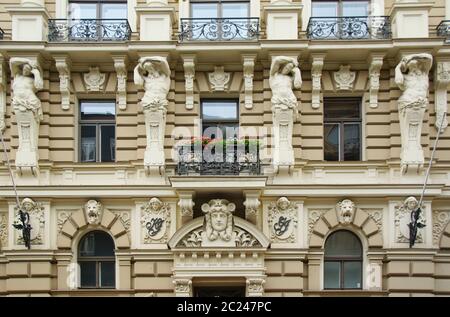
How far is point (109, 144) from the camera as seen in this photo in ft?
89.2

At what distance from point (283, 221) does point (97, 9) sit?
8.09 metres

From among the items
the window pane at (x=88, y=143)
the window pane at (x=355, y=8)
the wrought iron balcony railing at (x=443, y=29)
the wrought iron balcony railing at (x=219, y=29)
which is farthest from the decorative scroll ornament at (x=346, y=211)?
the window pane at (x=88, y=143)

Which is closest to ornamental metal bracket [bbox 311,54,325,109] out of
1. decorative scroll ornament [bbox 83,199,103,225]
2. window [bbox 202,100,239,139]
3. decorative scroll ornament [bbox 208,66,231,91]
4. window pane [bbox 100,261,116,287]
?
window [bbox 202,100,239,139]

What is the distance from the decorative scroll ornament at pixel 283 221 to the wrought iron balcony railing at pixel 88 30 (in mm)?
6308

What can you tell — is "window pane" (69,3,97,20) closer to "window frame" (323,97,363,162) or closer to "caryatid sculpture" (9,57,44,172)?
"caryatid sculpture" (9,57,44,172)

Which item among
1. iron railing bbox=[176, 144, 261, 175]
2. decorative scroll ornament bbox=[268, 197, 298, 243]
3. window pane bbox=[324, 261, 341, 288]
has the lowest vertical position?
window pane bbox=[324, 261, 341, 288]

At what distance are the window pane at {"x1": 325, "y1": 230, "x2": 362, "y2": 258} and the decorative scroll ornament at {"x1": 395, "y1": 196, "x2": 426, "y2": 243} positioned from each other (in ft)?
3.92

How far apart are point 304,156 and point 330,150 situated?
871 mm

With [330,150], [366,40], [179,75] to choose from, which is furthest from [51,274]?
[366,40]

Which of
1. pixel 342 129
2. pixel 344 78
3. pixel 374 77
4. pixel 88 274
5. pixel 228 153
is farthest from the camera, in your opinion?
pixel 342 129

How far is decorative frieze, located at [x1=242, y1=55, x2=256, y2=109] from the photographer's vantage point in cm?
2658

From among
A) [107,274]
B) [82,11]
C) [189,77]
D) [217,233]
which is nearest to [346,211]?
[217,233]

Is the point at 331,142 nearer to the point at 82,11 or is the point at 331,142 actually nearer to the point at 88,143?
the point at 88,143

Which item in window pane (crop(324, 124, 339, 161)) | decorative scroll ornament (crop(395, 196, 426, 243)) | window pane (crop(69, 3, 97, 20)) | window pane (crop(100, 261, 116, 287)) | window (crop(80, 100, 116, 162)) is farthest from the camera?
window pane (crop(69, 3, 97, 20))
